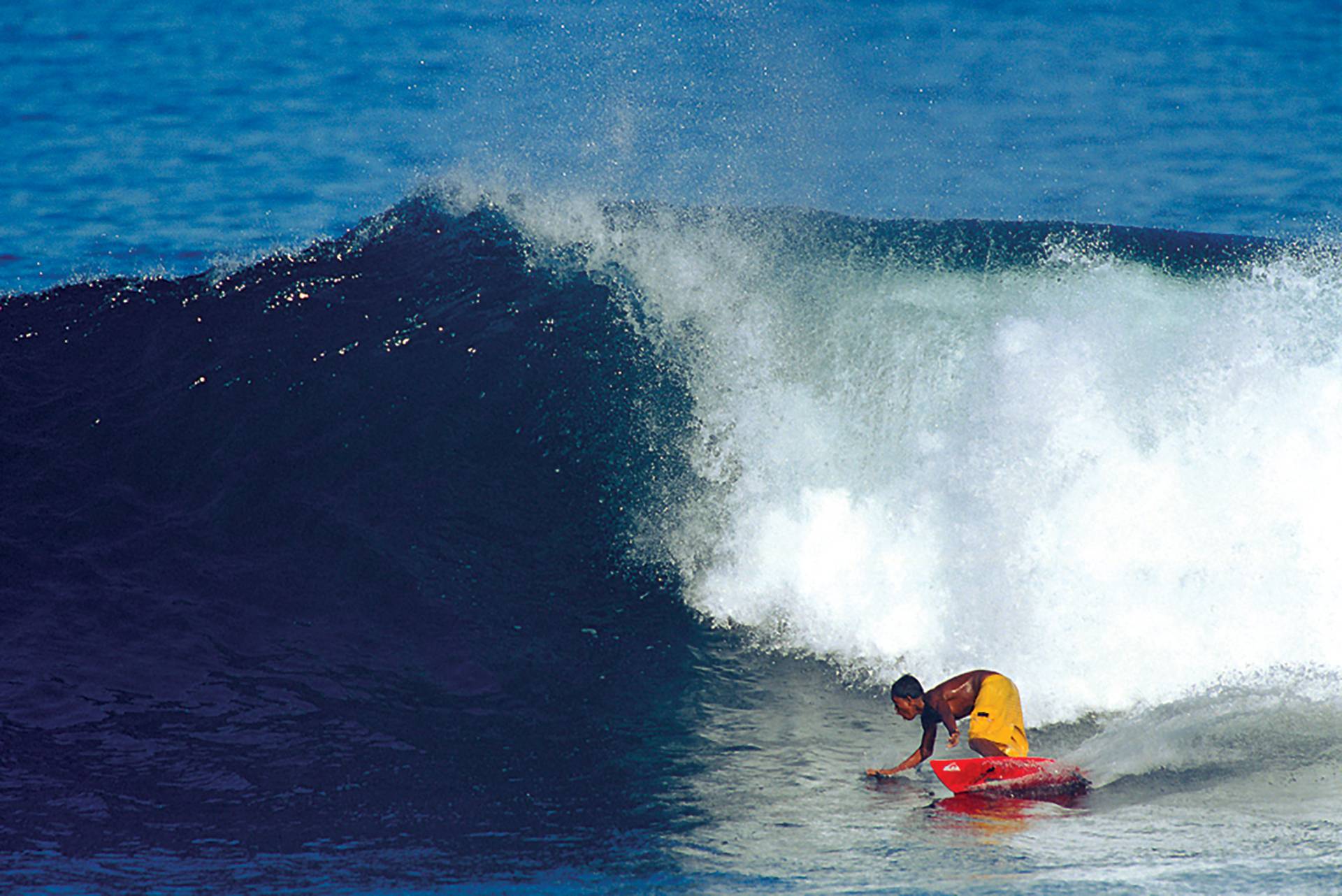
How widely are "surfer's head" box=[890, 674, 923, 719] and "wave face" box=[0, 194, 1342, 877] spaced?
1.16 meters

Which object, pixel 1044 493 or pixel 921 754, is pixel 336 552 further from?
pixel 1044 493

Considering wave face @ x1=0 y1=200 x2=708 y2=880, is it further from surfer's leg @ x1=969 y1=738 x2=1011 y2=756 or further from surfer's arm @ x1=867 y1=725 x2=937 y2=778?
surfer's leg @ x1=969 y1=738 x2=1011 y2=756

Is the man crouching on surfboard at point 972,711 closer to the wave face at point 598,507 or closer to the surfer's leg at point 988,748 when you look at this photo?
the surfer's leg at point 988,748

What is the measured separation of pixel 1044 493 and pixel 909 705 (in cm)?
269

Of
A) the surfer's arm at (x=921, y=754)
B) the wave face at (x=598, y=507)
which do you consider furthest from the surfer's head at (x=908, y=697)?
the wave face at (x=598, y=507)

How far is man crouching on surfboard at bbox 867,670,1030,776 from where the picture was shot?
229 inches

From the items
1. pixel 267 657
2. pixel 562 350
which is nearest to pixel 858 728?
pixel 267 657

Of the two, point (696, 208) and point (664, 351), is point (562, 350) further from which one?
point (696, 208)

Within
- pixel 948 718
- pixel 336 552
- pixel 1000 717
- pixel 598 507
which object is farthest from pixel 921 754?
pixel 336 552

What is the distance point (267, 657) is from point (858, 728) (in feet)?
12.6

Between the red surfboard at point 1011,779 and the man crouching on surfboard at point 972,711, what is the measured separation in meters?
0.09

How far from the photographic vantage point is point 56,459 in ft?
31.8

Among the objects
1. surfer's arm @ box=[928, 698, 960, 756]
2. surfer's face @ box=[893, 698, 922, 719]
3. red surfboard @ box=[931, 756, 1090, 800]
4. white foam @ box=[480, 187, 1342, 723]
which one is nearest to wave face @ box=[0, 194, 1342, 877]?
white foam @ box=[480, 187, 1342, 723]

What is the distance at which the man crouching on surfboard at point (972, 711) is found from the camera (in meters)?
5.82
